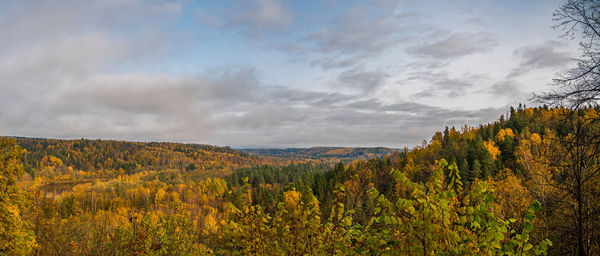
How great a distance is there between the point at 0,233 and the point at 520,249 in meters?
19.0

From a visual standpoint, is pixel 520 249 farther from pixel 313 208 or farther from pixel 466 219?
pixel 313 208

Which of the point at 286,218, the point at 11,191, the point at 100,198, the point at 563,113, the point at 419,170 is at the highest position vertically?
the point at 563,113

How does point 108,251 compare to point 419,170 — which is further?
point 419,170

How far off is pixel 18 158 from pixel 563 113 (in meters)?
23.3

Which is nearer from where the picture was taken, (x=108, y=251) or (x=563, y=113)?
(x=563, y=113)

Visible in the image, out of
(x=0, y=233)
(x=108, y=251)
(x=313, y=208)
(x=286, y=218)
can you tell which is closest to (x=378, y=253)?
(x=313, y=208)

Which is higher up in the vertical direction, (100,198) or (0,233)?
(0,233)

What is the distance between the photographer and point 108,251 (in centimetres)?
895

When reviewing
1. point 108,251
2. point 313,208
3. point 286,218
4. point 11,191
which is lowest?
point 108,251

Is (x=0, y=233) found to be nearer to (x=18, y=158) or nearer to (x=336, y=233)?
(x=18, y=158)

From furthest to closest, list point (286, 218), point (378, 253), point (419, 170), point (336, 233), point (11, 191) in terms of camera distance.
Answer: point (419, 170) → point (11, 191) → point (286, 218) → point (336, 233) → point (378, 253)

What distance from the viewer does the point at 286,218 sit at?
5.47 metres

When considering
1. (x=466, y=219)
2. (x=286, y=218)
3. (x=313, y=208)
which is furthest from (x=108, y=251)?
(x=466, y=219)

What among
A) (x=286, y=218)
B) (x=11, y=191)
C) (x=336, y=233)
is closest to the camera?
(x=336, y=233)
